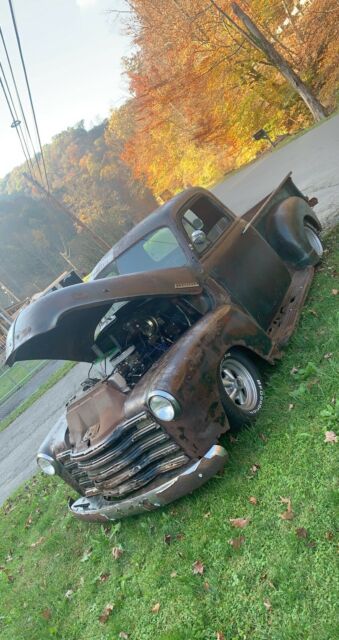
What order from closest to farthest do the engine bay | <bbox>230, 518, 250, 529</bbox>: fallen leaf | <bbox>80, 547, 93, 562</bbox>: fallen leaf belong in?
<bbox>230, 518, 250, 529</bbox>: fallen leaf, <bbox>80, 547, 93, 562</bbox>: fallen leaf, the engine bay

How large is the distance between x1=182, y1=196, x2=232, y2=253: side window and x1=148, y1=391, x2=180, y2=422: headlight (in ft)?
6.00

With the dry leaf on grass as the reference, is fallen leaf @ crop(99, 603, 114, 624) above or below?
below

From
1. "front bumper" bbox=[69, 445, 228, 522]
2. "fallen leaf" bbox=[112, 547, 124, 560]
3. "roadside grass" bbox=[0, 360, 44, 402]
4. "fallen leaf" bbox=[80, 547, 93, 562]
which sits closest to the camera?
"front bumper" bbox=[69, 445, 228, 522]

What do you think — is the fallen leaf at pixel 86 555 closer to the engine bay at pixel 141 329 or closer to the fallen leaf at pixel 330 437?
the engine bay at pixel 141 329

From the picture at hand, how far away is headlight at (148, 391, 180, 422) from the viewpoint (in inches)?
126

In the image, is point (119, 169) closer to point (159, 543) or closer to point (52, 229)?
point (52, 229)

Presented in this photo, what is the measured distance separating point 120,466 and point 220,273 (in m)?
2.13

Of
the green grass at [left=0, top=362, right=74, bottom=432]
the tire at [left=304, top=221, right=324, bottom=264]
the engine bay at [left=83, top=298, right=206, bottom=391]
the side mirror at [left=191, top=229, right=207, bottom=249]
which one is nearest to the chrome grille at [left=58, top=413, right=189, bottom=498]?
the engine bay at [left=83, top=298, right=206, bottom=391]

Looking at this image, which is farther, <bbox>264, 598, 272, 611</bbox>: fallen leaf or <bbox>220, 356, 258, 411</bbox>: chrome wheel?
<bbox>220, 356, 258, 411</bbox>: chrome wheel

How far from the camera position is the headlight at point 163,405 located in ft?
10.5

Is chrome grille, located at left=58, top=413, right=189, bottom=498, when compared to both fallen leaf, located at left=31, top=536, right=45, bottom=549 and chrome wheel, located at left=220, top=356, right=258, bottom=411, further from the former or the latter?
fallen leaf, located at left=31, top=536, right=45, bottom=549

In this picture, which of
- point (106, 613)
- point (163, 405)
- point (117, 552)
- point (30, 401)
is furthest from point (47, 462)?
point (30, 401)

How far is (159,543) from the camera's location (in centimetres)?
358

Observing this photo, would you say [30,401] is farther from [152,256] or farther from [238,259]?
[238,259]
